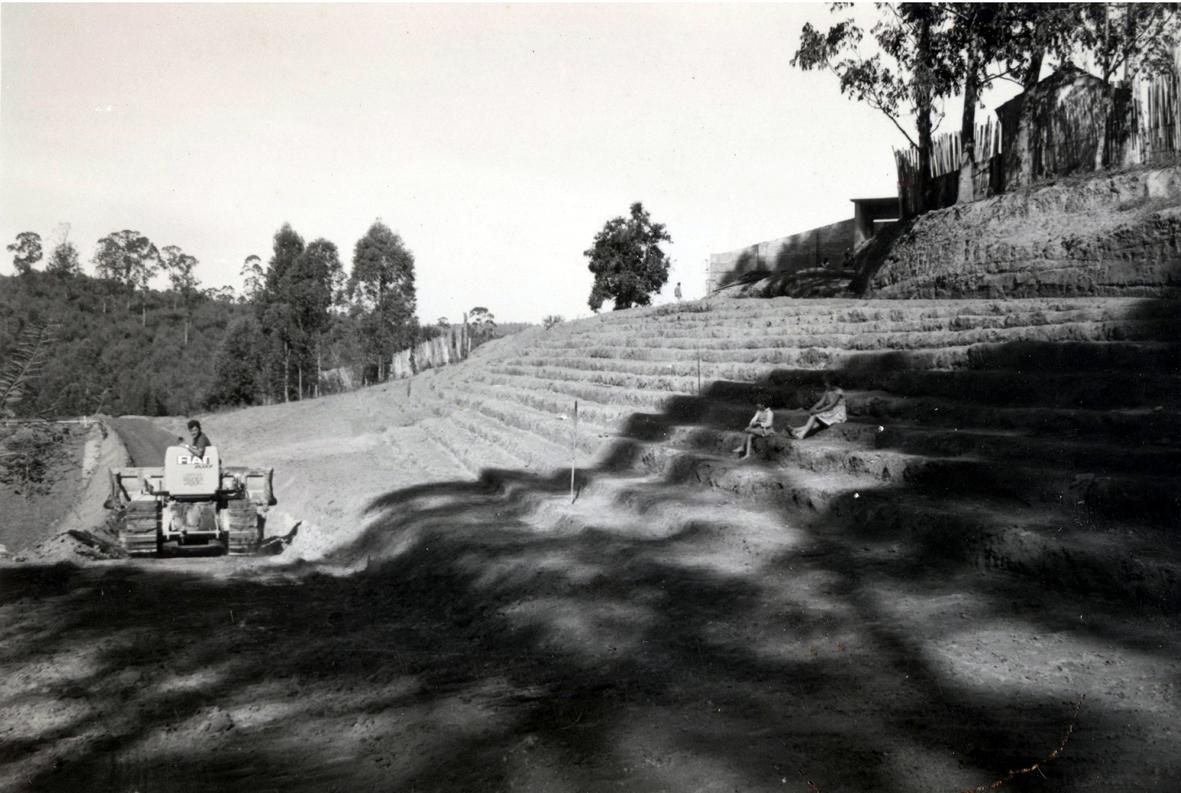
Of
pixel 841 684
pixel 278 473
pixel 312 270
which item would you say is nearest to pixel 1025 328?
pixel 841 684

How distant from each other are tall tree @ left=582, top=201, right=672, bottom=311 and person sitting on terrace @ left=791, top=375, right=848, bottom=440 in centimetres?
1997

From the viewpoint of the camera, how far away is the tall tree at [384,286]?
35.7 meters

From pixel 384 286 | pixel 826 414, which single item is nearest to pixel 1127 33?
pixel 826 414

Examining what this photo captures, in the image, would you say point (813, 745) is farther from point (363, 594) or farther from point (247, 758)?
point (363, 594)

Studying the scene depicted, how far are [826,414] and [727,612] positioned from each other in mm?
3777

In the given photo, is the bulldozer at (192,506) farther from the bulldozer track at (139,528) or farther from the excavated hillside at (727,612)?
the excavated hillside at (727,612)

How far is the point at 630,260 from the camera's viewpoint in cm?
2861

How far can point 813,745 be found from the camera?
3318mm

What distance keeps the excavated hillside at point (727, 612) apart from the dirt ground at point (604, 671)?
21 millimetres

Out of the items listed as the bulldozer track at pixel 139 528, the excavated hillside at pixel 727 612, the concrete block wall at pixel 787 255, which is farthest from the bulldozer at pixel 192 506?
the concrete block wall at pixel 787 255

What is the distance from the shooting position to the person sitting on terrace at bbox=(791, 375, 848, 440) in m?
8.42

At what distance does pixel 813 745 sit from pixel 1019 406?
5.21 metres

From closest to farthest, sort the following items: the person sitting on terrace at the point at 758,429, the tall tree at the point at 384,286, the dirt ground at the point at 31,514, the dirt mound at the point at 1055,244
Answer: the person sitting on terrace at the point at 758,429 → the dirt mound at the point at 1055,244 → the dirt ground at the point at 31,514 → the tall tree at the point at 384,286

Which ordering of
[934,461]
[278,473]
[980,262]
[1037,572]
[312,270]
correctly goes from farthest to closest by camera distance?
[312,270] → [278,473] → [980,262] → [934,461] → [1037,572]
